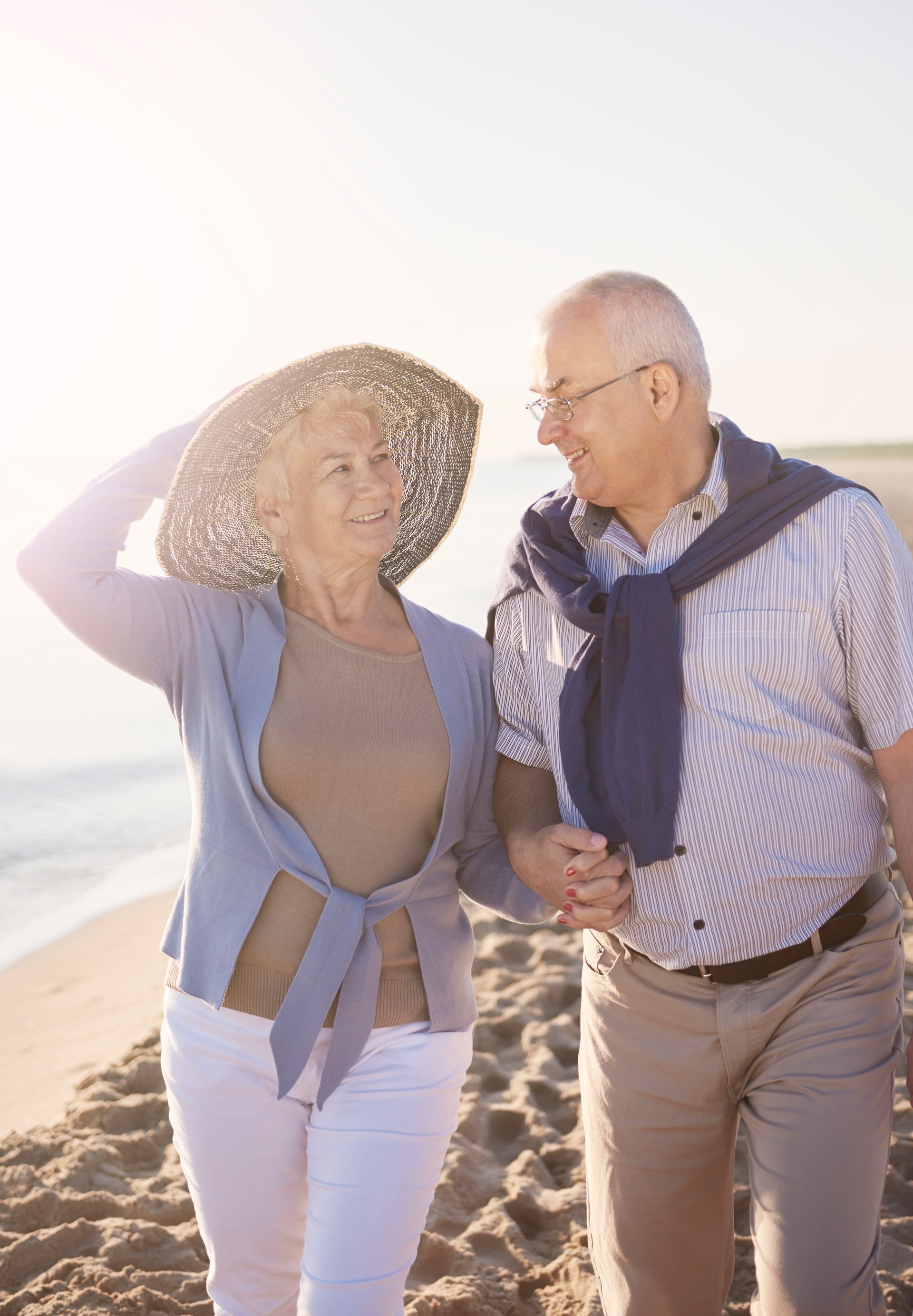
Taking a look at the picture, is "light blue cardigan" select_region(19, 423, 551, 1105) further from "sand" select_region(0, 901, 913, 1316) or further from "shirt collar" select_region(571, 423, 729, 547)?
"sand" select_region(0, 901, 913, 1316)

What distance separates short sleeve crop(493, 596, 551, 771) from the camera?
2.77m

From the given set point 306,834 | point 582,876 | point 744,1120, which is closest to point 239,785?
point 306,834

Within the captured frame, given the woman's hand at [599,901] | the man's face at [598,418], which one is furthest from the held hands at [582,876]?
the man's face at [598,418]

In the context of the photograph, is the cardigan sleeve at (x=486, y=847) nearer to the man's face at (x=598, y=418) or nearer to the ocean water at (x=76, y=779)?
the man's face at (x=598, y=418)

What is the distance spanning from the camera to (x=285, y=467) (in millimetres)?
2740

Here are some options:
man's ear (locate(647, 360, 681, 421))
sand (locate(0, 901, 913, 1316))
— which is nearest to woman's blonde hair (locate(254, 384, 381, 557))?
man's ear (locate(647, 360, 681, 421))

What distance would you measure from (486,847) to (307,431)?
3.73 ft

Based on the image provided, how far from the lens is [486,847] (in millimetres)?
2809

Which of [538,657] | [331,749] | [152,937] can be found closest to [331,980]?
[331,749]

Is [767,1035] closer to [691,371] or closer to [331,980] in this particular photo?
[331,980]

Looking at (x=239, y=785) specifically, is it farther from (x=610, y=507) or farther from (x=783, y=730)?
(x=783, y=730)

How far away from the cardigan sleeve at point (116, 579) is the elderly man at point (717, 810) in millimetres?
900

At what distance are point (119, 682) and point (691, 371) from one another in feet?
34.6

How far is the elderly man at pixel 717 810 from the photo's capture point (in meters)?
2.30
